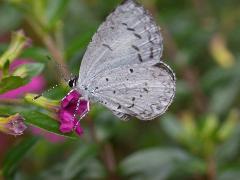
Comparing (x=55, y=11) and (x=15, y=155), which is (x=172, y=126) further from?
(x=15, y=155)

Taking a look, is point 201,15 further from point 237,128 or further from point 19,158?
point 19,158

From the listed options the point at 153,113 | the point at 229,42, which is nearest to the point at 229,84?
the point at 229,42

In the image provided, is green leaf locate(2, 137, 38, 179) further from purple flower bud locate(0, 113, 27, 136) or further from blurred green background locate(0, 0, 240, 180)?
purple flower bud locate(0, 113, 27, 136)

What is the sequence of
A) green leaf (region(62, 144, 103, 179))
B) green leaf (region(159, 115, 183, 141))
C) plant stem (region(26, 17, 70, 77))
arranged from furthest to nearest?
green leaf (region(159, 115, 183, 141)), plant stem (region(26, 17, 70, 77)), green leaf (region(62, 144, 103, 179))

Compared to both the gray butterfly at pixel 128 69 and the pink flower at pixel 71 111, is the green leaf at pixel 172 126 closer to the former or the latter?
the gray butterfly at pixel 128 69

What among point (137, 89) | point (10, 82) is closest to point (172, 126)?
point (137, 89)

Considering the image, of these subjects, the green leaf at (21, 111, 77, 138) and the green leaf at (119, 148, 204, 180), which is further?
the green leaf at (119, 148, 204, 180)

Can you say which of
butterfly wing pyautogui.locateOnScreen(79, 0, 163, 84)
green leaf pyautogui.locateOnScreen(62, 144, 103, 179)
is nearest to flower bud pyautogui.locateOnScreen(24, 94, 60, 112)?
butterfly wing pyautogui.locateOnScreen(79, 0, 163, 84)
